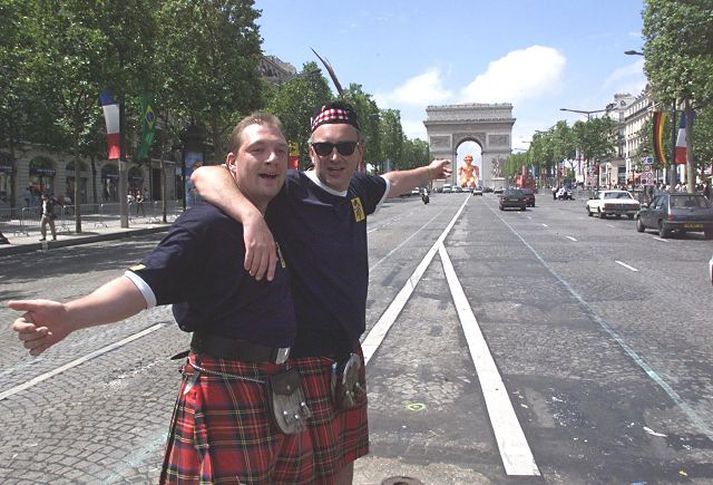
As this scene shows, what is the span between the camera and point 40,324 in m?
1.70

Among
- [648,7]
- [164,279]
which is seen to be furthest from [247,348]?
[648,7]

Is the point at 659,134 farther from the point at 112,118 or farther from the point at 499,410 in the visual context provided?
the point at 499,410

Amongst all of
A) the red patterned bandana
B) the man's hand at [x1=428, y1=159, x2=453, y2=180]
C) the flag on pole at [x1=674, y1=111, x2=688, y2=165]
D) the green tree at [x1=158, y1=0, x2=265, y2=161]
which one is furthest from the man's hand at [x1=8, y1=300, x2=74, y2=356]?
the flag on pole at [x1=674, y1=111, x2=688, y2=165]

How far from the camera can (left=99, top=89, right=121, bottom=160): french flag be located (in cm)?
2333

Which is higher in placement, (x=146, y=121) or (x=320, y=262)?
(x=146, y=121)

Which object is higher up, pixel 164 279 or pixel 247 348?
pixel 164 279

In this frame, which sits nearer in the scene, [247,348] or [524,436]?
[247,348]

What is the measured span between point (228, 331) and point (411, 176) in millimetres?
1456

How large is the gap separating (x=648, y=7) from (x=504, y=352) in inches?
950

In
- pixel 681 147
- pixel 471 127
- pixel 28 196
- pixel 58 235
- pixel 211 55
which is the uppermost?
pixel 471 127

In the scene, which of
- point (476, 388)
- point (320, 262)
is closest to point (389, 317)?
point (476, 388)

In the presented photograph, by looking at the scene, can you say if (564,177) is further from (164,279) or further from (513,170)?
(164,279)

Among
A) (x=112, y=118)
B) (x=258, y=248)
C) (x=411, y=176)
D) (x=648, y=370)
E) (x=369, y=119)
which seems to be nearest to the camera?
(x=258, y=248)

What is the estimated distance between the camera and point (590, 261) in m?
13.6
